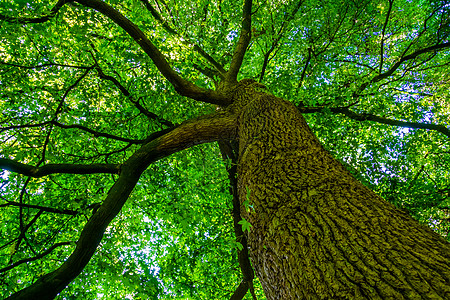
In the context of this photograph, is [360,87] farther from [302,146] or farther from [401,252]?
[401,252]

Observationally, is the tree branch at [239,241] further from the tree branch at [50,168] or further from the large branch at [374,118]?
the large branch at [374,118]

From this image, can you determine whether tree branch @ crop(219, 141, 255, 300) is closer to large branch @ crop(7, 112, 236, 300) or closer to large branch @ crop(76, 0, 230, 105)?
large branch @ crop(7, 112, 236, 300)

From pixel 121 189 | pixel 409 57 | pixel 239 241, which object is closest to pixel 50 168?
pixel 121 189

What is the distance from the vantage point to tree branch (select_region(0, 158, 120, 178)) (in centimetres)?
Result: 324

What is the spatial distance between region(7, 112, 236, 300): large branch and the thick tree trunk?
1.62 metres

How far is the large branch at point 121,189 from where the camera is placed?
2617mm

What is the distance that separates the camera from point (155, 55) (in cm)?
480

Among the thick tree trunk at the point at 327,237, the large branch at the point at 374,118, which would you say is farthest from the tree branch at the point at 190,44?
the thick tree trunk at the point at 327,237

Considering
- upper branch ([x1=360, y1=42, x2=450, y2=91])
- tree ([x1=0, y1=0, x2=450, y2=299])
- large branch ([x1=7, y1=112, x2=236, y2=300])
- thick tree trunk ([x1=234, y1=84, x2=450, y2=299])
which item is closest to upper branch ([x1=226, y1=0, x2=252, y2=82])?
tree ([x1=0, y1=0, x2=450, y2=299])

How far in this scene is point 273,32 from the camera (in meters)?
7.85

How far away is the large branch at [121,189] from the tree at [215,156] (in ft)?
0.08

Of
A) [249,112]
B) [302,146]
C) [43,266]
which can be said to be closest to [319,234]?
[302,146]

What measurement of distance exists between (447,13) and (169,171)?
8.97 meters

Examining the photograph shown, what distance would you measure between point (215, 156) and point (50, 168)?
4688 mm
